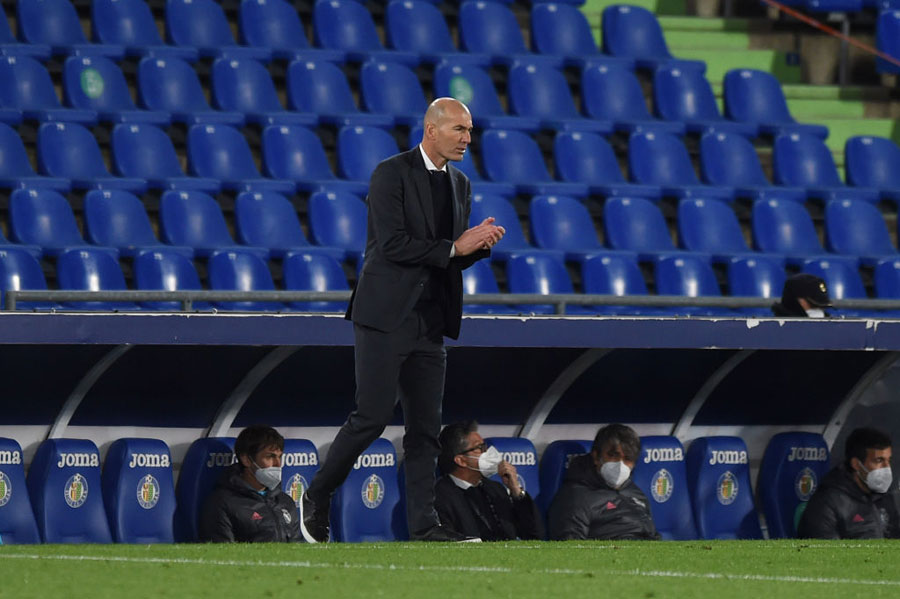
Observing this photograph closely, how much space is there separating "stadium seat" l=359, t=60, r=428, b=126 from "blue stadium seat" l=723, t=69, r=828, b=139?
255cm

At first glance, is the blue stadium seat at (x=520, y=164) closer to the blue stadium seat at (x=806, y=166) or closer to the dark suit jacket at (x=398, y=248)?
the blue stadium seat at (x=806, y=166)

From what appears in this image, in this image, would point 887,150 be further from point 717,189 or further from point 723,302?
point 723,302

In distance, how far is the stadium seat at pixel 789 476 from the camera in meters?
8.97

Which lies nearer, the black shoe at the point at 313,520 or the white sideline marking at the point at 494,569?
the white sideline marking at the point at 494,569

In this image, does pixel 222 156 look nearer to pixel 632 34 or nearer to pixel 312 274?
pixel 312 274

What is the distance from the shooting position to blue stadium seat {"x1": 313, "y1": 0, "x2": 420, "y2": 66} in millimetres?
11531

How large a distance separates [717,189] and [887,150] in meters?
1.95

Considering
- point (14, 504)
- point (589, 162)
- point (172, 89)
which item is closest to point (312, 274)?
point (172, 89)

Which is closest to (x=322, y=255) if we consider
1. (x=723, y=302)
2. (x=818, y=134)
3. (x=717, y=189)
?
(x=723, y=302)

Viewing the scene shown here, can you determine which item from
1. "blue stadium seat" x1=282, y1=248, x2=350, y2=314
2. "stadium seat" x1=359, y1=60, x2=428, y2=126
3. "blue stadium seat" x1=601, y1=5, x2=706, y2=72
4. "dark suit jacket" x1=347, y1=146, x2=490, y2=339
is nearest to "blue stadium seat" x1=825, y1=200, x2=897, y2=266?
"blue stadium seat" x1=601, y1=5, x2=706, y2=72

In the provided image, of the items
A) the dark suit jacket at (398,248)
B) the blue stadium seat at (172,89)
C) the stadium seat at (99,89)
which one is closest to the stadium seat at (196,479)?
the dark suit jacket at (398,248)

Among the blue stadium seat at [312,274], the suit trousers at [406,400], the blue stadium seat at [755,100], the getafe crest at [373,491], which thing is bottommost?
the getafe crest at [373,491]

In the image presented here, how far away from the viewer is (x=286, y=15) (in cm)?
1152

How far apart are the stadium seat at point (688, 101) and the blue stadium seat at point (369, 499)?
4686 millimetres
